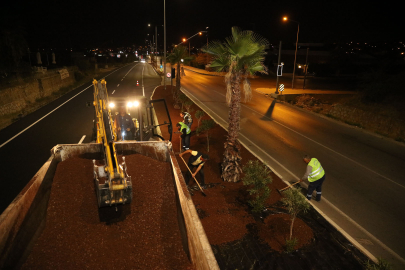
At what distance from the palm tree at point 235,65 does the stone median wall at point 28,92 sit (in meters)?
15.6

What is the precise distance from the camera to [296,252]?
546cm

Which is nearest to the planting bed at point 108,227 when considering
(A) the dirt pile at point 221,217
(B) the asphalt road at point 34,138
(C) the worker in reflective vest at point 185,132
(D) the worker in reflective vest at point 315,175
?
(A) the dirt pile at point 221,217

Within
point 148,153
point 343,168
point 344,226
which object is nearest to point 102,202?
point 148,153

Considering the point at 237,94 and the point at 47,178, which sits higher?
the point at 237,94

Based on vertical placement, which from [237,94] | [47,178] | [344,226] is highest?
[237,94]

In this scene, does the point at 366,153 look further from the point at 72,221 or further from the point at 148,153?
the point at 72,221

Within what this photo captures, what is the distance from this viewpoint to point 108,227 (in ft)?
16.3

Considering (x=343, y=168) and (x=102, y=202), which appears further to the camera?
(x=343, y=168)

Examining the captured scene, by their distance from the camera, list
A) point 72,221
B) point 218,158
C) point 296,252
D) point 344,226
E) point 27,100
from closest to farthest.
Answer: point 72,221 → point 296,252 → point 344,226 → point 218,158 → point 27,100

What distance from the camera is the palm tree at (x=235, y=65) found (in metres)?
7.81

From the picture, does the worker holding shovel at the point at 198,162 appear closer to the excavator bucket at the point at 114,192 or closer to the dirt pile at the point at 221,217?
the dirt pile at the point at 221,217

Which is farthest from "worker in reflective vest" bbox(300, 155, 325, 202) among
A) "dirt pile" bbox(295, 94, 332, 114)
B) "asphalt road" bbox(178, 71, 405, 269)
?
"dirt pile" bbox(295, 94, 332, 114)

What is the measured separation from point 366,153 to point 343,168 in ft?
8.51

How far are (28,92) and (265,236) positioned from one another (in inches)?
890
